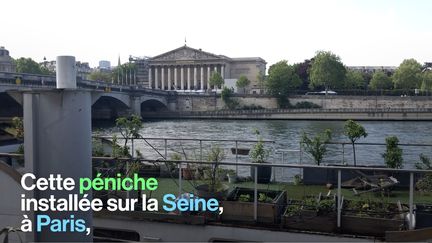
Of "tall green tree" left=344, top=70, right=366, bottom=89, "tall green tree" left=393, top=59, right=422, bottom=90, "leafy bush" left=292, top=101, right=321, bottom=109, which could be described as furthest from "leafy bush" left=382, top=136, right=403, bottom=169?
"tall green tree" left=393, top=59, right=422, bottom=90

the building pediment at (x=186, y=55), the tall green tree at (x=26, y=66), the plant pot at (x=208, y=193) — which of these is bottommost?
the plant pot at (x=208, y=193)

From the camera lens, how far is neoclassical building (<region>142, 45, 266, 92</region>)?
107875 mm

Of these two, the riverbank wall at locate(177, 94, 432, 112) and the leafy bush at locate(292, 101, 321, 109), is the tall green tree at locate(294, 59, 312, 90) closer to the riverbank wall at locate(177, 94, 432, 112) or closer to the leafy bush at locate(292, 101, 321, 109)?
the riverbank wall at locate(177, 94, 432, 112)

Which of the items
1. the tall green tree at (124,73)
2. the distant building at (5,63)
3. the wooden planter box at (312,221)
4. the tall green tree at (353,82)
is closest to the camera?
the wooden planter box at (312,221)

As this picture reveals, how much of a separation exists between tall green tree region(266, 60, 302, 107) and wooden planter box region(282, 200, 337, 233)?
67751 millimetres

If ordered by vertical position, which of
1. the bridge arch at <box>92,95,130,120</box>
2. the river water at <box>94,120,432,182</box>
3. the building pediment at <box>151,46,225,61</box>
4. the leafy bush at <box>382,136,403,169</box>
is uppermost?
the building pediment at <box>151,46,225,61</box>

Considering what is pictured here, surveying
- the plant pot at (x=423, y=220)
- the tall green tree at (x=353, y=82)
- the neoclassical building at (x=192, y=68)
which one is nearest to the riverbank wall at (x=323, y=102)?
the tall green tree at (x=353, y=82)

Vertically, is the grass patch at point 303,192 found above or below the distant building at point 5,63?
below

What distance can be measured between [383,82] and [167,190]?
77.8 meters

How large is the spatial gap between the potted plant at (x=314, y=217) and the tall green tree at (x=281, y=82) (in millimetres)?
67670

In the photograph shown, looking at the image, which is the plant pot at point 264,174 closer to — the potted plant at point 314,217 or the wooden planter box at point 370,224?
the potted plant at point 314,217

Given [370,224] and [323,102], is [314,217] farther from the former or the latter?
[323,102]

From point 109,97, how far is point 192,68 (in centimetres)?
5744

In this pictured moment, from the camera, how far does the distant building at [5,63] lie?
93062 mm
